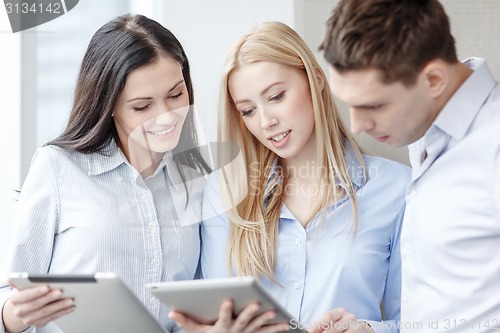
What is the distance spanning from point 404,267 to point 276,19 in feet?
3.04

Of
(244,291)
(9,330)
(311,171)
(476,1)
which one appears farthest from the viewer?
(476,1)

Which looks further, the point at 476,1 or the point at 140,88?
the point at 476,1

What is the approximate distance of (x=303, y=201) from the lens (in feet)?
6.57

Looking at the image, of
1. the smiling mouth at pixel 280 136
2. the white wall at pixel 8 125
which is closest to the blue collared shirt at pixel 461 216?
the smiling mouth at pixel 280 136

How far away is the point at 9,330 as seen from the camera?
6.12 ft

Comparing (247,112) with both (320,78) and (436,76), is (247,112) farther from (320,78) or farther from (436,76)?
(436,76)

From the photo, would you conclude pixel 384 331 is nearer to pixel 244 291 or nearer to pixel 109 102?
pixel 244 291

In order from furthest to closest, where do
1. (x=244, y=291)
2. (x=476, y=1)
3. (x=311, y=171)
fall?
(x=476, y=1), (x=311, y=171), (x=244, y=291)

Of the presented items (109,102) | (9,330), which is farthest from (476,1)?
(9,330)

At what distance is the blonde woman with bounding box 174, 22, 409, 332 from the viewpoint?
1906 mm

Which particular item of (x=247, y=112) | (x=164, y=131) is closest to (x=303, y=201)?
(x=247, y=112)

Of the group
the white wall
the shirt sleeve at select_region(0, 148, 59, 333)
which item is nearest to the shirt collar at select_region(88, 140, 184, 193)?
the shirt sleeve at select_region(0, 148, 59, 333)

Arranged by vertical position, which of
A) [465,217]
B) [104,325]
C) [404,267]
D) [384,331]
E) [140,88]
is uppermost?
[140,88]

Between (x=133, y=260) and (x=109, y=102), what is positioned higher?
(x=109, y=102)
